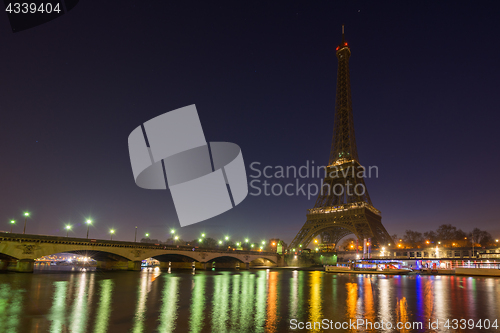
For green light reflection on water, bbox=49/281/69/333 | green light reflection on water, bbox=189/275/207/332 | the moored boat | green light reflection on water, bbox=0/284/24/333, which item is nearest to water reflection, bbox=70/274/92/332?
green light reflection on water, bbox=49/281/69/333

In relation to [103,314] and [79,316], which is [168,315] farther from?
[79,316]

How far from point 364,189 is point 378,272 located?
4324 cm

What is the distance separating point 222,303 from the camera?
22953 mm

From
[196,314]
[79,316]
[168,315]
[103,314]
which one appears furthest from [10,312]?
[196,314]

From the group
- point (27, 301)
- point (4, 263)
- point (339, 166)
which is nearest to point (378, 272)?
point (339, 166)

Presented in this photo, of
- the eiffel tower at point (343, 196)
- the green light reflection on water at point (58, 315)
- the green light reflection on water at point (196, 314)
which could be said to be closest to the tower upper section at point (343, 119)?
the eiffel tower at point (343, 196)

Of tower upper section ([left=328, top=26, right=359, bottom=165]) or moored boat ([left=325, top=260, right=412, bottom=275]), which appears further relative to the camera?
tower upper section ([left=328, top=26, right=359, bottom=165])

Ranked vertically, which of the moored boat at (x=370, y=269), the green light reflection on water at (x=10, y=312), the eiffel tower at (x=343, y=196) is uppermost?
the eiffel tower at (x=343, y=196)

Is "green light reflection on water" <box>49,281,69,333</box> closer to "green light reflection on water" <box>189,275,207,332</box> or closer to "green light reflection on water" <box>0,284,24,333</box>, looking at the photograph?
Result: "green light reflection on water" <box>0,284,24,333</box>

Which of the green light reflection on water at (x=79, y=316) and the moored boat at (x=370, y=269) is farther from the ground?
the green light reflection on water at (x=79, y=316)

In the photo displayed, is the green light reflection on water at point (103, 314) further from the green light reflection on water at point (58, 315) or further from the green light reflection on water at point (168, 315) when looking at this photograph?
the green light reflection on water at point (168, 315)

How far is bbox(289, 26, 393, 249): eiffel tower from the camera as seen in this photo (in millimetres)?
99062

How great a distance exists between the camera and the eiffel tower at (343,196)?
99.1 meters

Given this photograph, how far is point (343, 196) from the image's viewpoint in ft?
367
